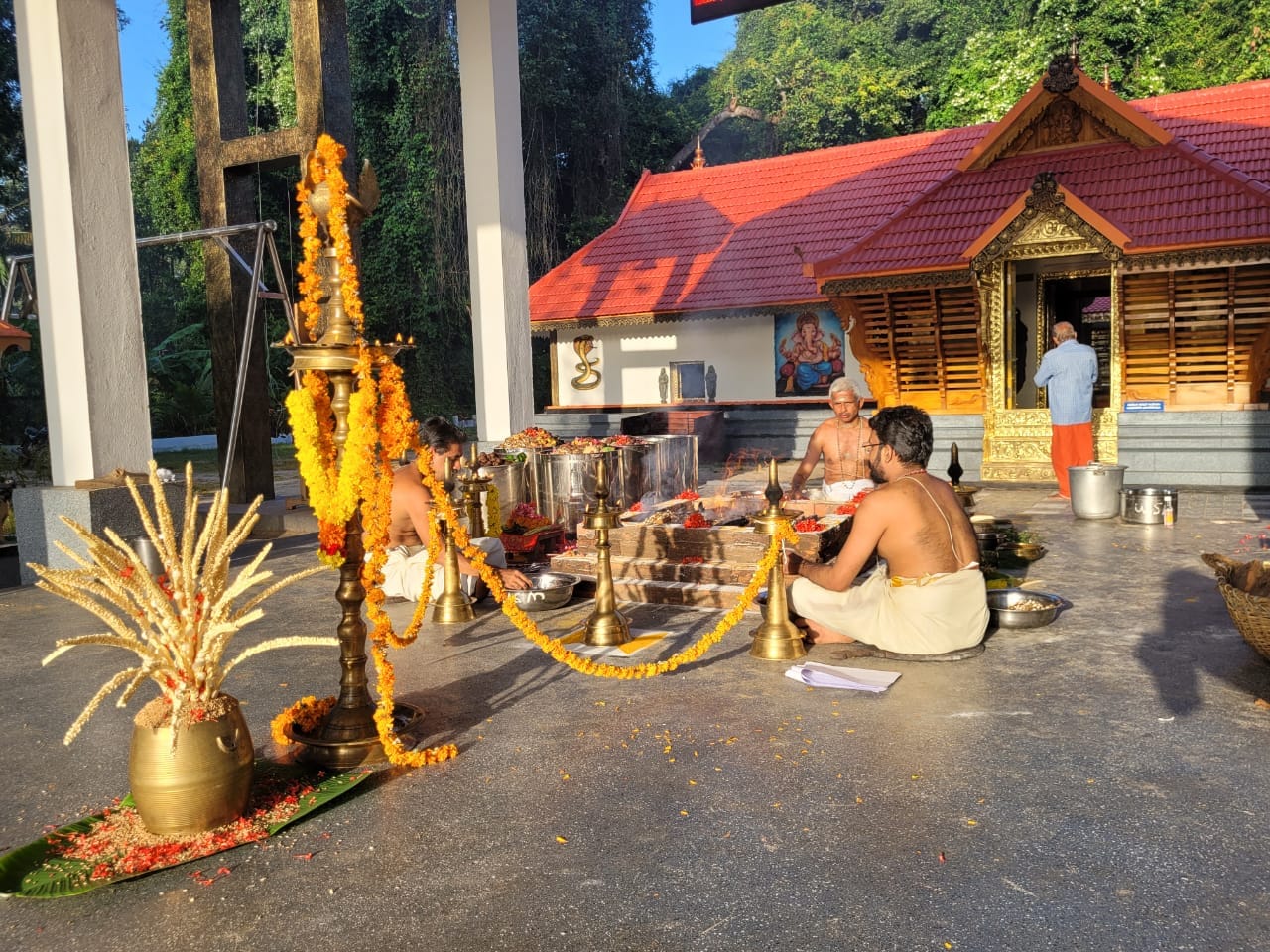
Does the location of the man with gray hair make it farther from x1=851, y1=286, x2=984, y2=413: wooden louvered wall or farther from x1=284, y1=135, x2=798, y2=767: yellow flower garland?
x1=284, y1=135, x2=798, y2=767: yellow flower garland

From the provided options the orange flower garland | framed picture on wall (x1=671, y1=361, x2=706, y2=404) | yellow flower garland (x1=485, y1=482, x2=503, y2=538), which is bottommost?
yellow flower garland (x1=485, y1=482, x2=503, y2=538)

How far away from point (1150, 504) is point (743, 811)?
8355 millimetres

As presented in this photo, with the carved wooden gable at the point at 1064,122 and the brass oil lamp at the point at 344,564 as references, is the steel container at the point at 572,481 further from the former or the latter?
the carved wooden gable at the point at 1064,122

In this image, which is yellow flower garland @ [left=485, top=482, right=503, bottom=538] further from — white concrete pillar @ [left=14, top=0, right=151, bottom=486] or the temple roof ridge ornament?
the temple roof ridge ornament

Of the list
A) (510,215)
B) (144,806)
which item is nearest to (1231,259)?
(510,215)

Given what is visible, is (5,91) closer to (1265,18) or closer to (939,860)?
(939,860)

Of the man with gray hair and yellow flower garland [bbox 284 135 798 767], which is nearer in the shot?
yellow flower garland [bbox 284 135 798 767]

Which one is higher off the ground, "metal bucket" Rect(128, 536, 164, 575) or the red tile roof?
the red tile roof

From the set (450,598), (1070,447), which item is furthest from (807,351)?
(450,598)

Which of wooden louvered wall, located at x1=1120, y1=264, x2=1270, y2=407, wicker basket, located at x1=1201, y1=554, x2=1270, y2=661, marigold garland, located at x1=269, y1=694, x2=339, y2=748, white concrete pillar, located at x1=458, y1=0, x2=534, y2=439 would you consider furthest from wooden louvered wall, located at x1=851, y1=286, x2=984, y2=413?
marigold garland, located at x1=269, y1=694, x2=339, y2=748

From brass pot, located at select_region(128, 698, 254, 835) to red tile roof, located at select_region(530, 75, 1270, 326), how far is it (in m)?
13.7

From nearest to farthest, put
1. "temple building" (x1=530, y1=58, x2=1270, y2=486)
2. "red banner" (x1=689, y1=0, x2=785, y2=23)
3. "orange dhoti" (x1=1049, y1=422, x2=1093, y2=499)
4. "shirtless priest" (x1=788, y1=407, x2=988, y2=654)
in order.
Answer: "shirtless priest" (x1=788, y1=407, x2=988, y2=654) → "red banner" (x1=689, y1=0, x2=785, y2=23) → "orange dhoti" (x1=1049, y1=422, x2=1093, y2=499) → "temple building" (x1=530, y1=58, x2=1270, y2=486)

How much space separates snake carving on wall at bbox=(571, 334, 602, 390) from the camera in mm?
22078

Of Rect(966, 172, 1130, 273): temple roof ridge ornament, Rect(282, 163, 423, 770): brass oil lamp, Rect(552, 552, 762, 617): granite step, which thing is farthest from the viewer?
Rect(966, 172, 1130, 273): temple roof ridge ornament
